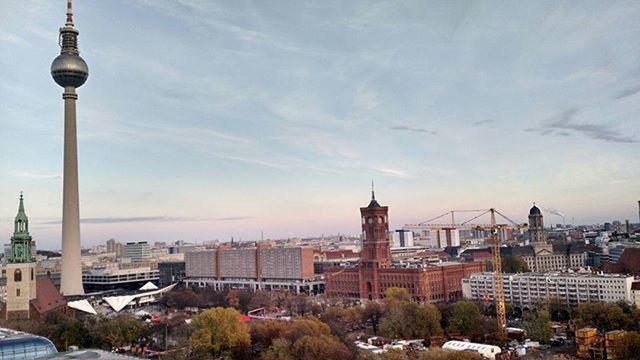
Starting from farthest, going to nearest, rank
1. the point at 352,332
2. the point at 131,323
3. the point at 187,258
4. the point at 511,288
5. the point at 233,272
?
the point at 187,258 < the point at 233,272 < the point at 511,288 < the point at 352,332 < the point at 131,323

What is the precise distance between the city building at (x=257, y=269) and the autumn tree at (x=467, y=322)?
41.8 meters

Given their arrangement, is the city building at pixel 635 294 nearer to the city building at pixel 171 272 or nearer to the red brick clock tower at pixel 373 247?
the red brick clock tower at pixel 373 247

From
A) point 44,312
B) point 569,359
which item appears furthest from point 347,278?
point 569,359

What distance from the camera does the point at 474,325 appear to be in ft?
137

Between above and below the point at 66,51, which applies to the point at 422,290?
below

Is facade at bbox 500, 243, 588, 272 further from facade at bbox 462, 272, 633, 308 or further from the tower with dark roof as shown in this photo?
facade at bbox 462, 272, 633, 308

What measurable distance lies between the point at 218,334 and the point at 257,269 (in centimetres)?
5465

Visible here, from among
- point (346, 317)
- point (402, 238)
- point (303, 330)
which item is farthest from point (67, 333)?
point (402, 238)

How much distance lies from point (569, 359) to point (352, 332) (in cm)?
1749

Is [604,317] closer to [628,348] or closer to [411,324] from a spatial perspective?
[628,348]

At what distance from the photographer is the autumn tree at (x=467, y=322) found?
137 ft

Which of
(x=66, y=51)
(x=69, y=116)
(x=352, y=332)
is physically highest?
(x=66, y=51)

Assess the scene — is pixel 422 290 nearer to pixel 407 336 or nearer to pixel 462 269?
pixel 462 269

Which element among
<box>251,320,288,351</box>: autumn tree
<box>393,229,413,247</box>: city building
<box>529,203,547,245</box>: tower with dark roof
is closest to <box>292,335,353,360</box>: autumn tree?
<box>251,320,288,351</box>: autumn tree
